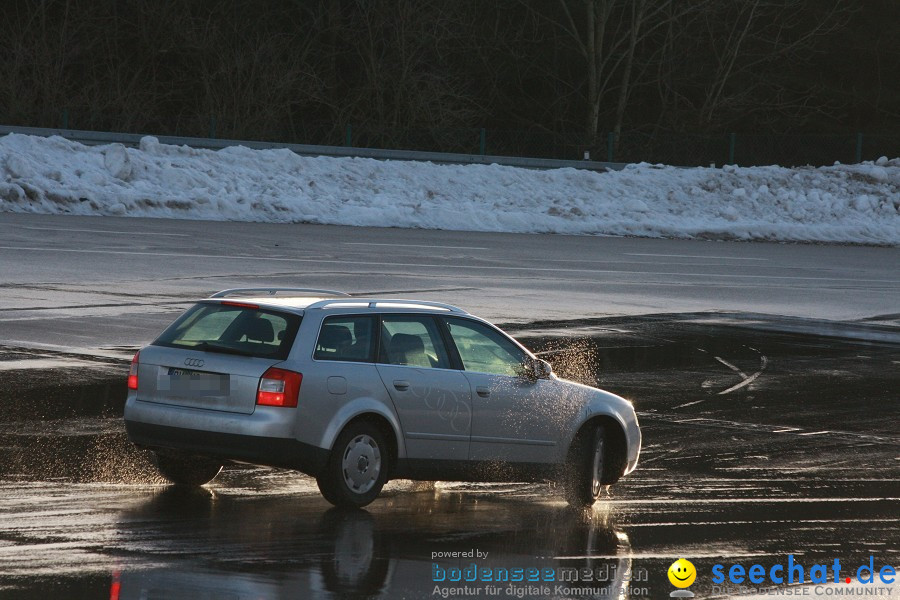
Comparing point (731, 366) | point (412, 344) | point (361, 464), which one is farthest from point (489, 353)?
point (731, 366)

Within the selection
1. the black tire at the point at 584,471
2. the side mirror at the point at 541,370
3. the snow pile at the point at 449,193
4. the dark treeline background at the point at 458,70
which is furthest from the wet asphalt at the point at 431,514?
the dark treeline background at the point at 458,70

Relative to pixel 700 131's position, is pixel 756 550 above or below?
below

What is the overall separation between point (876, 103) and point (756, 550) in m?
55.1

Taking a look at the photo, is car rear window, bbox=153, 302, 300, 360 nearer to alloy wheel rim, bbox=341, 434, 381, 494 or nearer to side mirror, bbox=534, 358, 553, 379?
alloy wheel rim, bbox=341, 434, 381, 494

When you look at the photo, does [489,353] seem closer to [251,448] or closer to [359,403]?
[359,403]

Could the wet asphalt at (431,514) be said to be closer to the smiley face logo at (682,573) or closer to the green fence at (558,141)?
the smiley face logo at (682,573)

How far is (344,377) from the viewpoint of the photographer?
8172mm

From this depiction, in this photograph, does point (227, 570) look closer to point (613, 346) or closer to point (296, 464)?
point (296, 464)

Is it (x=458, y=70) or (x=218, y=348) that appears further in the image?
(x=458, y=70)

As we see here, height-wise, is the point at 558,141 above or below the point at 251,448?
above

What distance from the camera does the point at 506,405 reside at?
8.98 meters

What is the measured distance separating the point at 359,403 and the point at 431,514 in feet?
2.74

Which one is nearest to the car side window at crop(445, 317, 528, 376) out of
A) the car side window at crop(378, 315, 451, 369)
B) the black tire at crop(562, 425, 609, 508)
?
the car side window at crop(378, 315, 451, 369)

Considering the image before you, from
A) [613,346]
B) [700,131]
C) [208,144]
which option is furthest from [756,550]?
[700,131]
